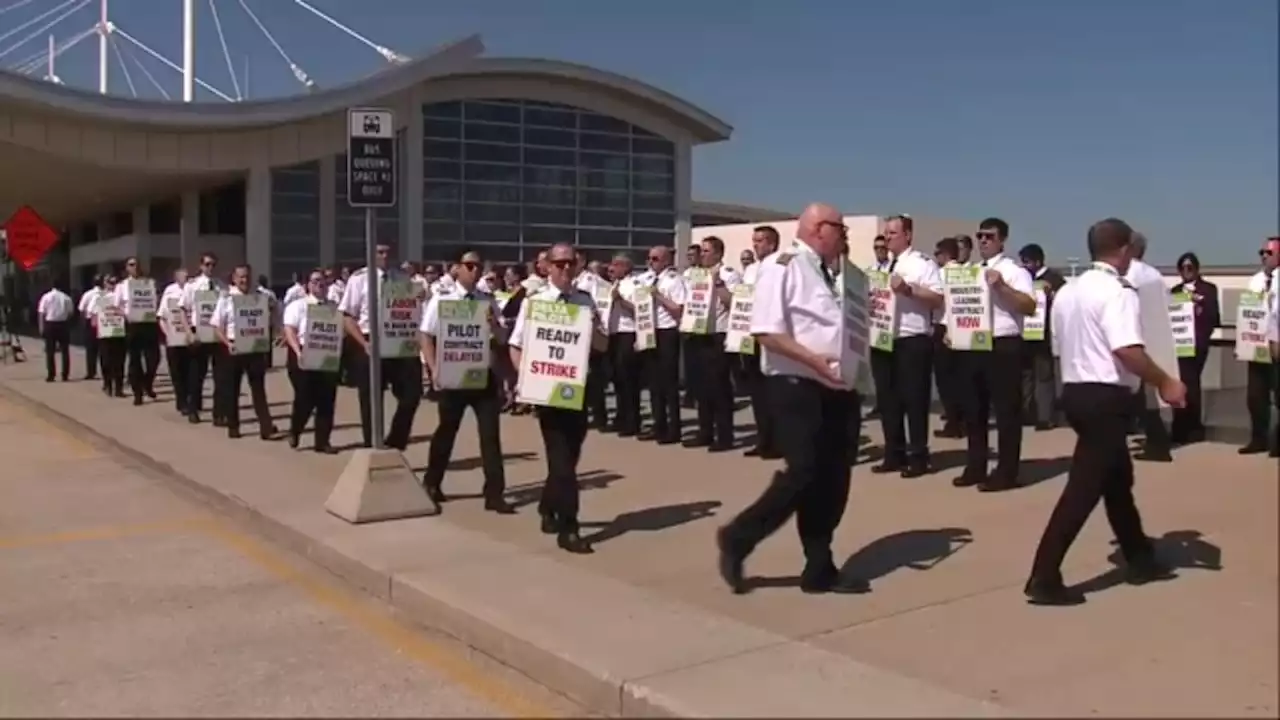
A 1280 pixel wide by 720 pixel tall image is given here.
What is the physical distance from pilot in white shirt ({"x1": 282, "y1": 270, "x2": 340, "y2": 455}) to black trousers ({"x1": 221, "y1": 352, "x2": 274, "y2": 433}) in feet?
2.71

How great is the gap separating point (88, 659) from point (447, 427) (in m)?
3.31

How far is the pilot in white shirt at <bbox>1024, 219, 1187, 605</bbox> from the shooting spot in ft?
19.3

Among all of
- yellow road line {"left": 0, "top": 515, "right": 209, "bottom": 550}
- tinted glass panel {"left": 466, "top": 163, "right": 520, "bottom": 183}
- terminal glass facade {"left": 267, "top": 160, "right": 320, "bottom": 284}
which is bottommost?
yellow road line {"left": 0, "top": 515, "right": 209, "bottom": 550}

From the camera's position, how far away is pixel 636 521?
334 inches

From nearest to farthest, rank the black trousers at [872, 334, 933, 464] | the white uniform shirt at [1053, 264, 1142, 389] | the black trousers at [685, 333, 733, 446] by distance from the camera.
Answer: the white uniform shirt at [1053, 264, 1142, 389]
the black trousers at [872, 334, 933, 464]
the black trousers at [685, 333, 733, 446]

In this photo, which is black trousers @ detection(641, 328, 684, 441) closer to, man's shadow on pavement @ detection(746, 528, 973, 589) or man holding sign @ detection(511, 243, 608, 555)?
man holding sign @ detection(511, 243, 608, 555)

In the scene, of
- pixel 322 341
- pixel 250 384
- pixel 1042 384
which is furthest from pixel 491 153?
pixel 1042 384

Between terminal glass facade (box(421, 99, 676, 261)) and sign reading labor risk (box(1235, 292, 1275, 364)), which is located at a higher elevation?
terminal glass facade (box(421, 99, 676, 261))

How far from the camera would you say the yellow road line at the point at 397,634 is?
536 cm

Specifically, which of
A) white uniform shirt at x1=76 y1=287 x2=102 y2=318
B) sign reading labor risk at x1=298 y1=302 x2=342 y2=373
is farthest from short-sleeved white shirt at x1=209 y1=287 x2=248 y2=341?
white uniform shirt at x1=76 y1=287 x2=102 y2=318

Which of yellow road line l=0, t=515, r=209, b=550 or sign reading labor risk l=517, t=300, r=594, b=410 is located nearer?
sign reading labor risk l=517, t=300, r=594, b=410

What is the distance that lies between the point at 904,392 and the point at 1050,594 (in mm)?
3815

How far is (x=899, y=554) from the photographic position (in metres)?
7.20

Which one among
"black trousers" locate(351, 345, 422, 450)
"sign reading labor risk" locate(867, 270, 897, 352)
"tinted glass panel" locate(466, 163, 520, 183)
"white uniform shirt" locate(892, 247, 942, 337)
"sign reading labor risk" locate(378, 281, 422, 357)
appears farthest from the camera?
"tinted glass panel" locate(466, 163, 520, 183)
